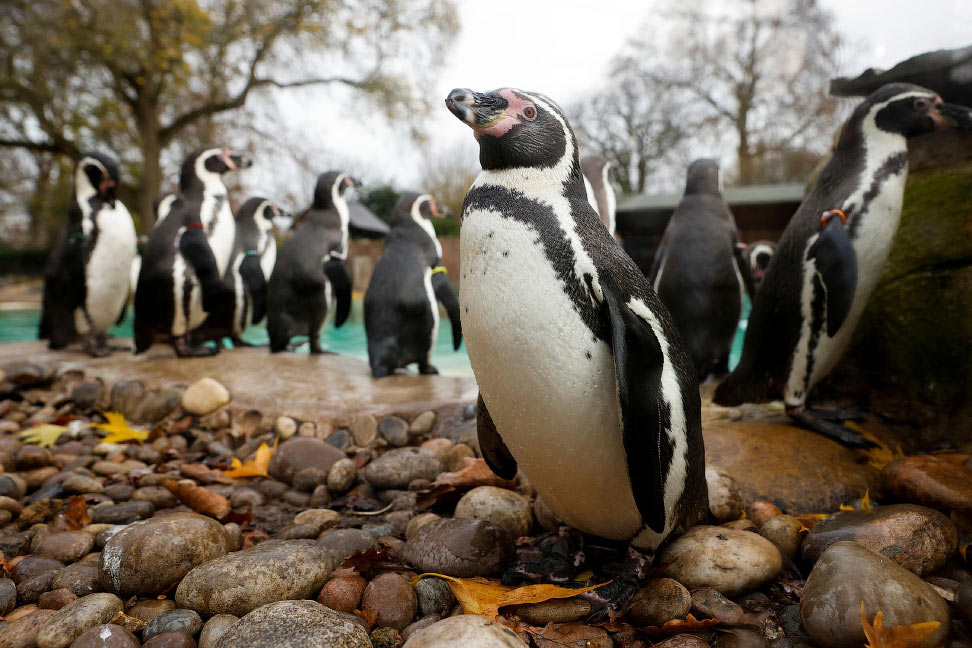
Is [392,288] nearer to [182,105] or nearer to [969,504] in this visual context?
[969,504]

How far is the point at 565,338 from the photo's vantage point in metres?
1.41

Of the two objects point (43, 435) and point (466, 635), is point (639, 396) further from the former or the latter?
point (43, 435)

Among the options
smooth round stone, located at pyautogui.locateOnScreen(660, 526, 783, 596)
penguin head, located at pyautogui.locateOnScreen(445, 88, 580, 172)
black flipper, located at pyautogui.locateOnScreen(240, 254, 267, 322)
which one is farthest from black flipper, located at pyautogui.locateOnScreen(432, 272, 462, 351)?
smooth round stone, located at pyautogui.locateOnScreen(660, 526, 783, 596)

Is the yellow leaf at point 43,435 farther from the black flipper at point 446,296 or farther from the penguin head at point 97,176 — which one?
the penguin head at point 97,176

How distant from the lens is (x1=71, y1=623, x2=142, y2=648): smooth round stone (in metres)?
1.29

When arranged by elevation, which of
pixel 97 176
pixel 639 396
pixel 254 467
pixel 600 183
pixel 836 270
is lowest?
pixel 254 467

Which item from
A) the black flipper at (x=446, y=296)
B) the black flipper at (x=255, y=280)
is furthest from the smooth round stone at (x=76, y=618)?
the black flipper at (x=255, y=280)

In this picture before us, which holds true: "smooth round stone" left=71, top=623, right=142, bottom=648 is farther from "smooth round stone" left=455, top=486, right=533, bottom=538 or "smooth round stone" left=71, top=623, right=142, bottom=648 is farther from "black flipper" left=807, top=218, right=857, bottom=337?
"black flipper" left=807, top=218, right=857, bottom=337

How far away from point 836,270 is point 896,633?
1.51 meters

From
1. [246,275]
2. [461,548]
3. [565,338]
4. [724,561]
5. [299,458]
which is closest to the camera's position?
[565,338]

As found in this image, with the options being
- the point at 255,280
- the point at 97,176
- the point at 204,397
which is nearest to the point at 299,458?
the point at 204,397

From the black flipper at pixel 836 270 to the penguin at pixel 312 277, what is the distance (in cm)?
342

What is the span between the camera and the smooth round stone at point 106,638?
129 cm

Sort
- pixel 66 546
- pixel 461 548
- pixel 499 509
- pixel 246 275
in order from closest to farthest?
pixel 461 548 < pixel 66 546 < pixel 499 509 < pixel 246 275
